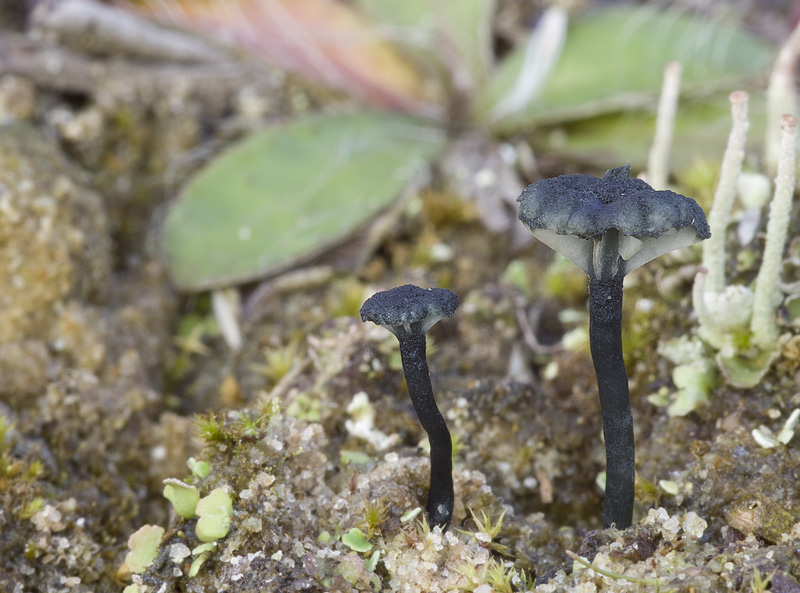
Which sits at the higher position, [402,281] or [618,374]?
[618,374]

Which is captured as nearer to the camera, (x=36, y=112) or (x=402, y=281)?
(x=402, y=281)

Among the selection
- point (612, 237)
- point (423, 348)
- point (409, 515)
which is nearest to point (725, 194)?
point (612, 237)

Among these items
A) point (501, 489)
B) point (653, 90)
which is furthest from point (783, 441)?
point (653, 90)

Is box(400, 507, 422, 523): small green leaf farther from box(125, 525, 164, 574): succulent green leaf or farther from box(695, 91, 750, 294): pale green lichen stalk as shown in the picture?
box(695, 91, 750, 294): pale green lichen stalk

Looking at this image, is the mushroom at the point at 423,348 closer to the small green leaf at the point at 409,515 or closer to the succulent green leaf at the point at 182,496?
the small green leaf at the point at 409,515

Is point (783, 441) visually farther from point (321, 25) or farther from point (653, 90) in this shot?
point (321, 25)
